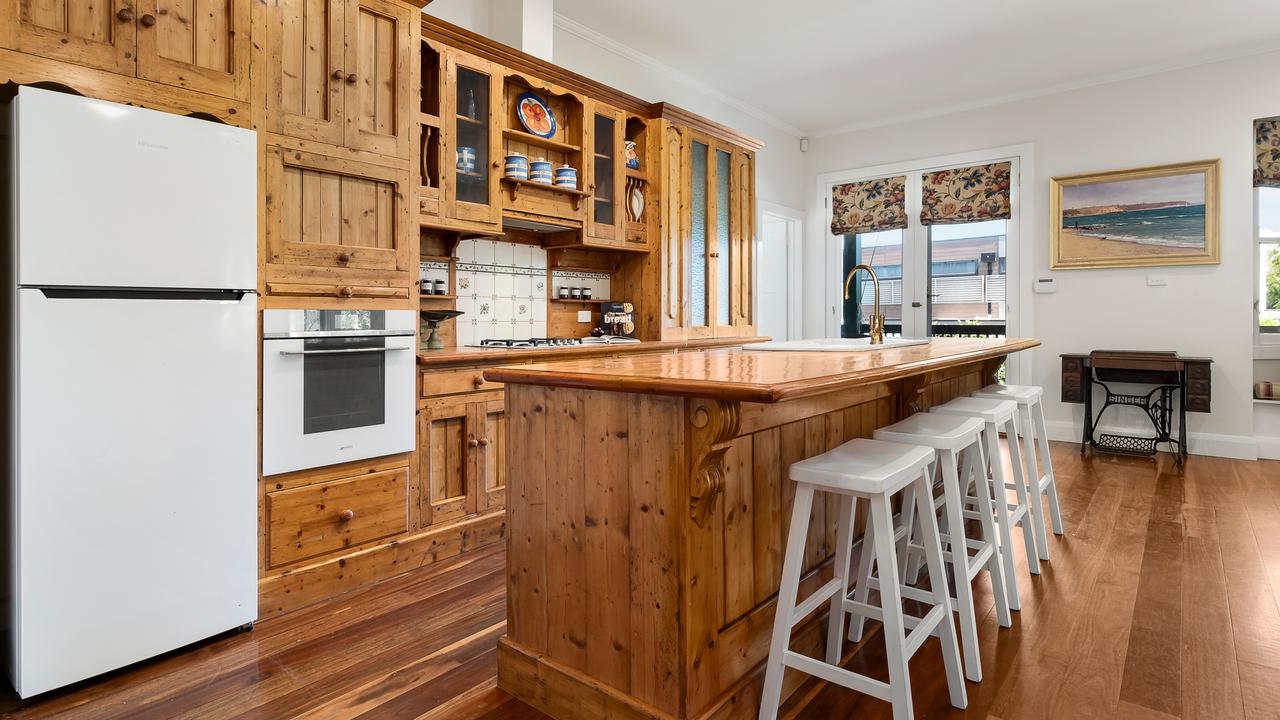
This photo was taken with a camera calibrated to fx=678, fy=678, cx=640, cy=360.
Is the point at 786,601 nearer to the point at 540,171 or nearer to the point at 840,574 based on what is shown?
the point at 840,574

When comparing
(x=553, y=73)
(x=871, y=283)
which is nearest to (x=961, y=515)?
(x=553, y=73)

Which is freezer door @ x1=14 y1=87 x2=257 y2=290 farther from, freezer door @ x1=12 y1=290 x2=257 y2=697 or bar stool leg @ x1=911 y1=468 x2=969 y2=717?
bar stool leg @ x1=911 y1=468 x2=969 y2=717

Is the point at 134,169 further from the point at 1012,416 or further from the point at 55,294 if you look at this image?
the point at 1012,416

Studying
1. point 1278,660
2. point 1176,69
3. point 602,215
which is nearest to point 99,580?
point 602,215

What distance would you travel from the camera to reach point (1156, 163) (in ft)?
17.2

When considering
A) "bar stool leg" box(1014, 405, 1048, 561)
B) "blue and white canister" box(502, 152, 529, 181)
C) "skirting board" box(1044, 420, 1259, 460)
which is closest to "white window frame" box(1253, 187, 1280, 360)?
"skirting board" box(1044, 420, 1259, 460)

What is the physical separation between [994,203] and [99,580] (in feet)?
21.2

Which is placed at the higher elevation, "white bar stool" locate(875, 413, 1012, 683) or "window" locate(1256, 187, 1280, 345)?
"window" locate(1256, 187, 1280, 345)

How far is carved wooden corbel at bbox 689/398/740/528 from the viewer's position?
1.45 metres

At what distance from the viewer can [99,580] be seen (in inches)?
75.5

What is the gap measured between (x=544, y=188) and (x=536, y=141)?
0.25 m

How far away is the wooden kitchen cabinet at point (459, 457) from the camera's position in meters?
2.89

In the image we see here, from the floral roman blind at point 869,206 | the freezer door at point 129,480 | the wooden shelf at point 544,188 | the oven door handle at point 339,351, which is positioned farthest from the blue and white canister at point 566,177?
the floral roman blind at point 869,206

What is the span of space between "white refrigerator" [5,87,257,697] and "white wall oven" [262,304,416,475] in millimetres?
128
